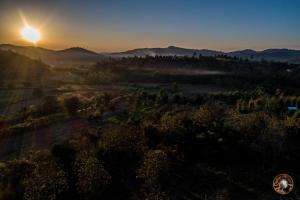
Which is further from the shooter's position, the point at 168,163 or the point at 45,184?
the point at 168,163

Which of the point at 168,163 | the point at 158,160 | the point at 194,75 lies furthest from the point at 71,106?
the point at 194,75

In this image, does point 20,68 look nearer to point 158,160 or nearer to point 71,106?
point 71,106

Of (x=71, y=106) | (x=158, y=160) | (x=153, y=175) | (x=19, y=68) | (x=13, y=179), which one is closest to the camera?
(x=13, y=179)

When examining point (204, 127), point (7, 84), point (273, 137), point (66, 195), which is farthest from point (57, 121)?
point (7, 84)

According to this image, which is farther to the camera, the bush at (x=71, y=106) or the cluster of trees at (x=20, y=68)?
the cluster of trees at (x=20, y=68)

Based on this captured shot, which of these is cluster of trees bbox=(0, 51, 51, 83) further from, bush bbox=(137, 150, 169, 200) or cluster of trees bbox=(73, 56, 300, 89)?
bush bbox=(137, 150, 169, 200)

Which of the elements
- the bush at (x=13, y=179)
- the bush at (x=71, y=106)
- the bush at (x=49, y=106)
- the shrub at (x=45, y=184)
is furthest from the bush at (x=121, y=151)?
the bush at (x=49, y=106)

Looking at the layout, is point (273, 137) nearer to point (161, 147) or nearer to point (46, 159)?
point (161, 147)

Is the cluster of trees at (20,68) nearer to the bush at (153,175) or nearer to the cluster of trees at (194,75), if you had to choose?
the cluster of trees at (194,75)

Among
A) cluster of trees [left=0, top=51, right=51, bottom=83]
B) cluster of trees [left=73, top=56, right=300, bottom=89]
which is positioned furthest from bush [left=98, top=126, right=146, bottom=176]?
cluster of trees [left=0, top=51, right=51, bottom=83]
